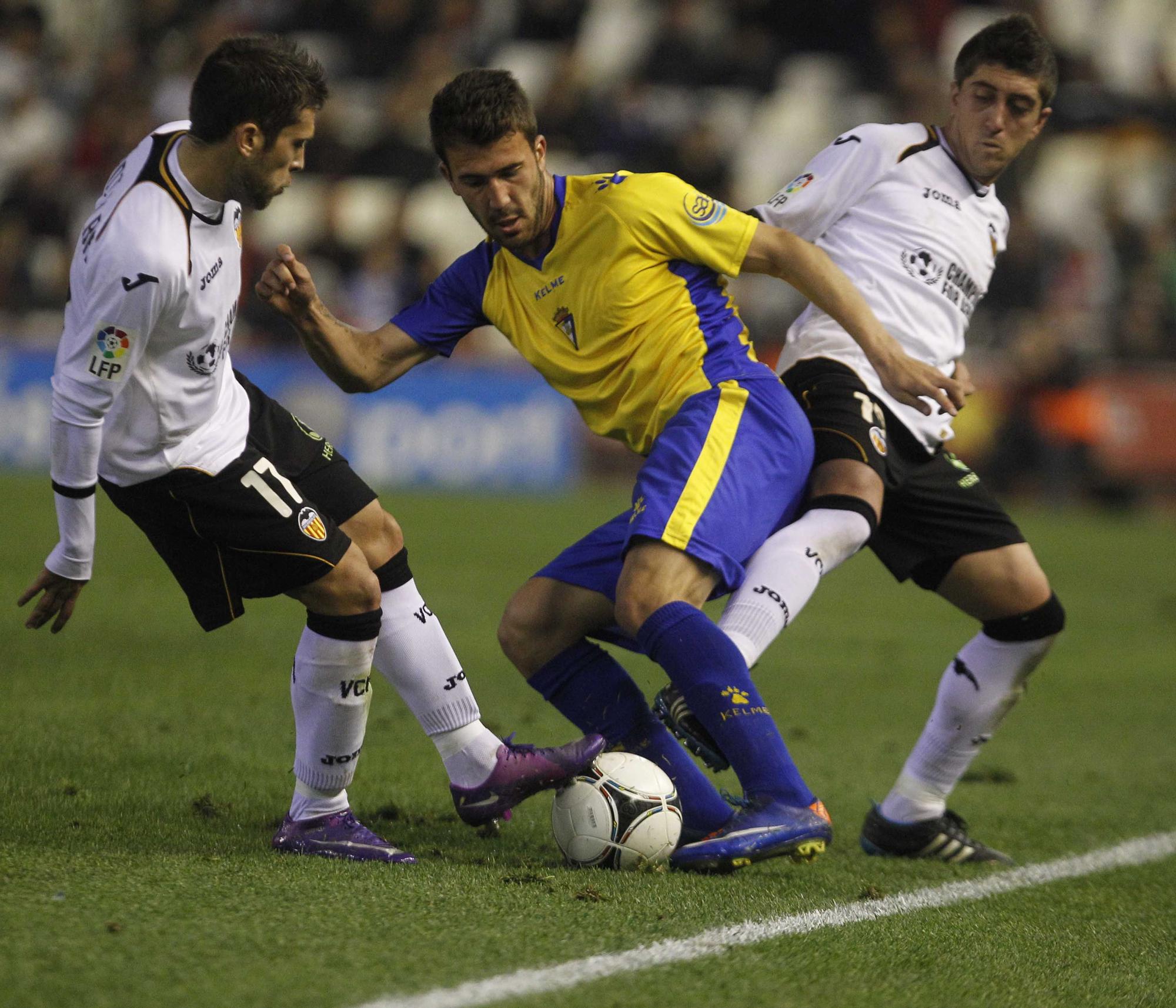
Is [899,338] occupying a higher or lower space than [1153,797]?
higher

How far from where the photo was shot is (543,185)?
4.26 m

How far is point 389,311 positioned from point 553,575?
10.8 metres

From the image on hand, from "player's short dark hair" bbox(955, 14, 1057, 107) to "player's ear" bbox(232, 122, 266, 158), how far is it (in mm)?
2279

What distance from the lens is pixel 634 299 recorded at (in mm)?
4184

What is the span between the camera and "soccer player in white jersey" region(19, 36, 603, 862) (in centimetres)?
355

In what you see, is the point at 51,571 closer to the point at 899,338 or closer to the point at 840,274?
the point at 840,274

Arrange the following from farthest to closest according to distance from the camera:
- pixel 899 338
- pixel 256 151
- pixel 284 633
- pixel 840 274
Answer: pixel 284 633 → pixel 899 338 → pixel 840 274 → pixel 256 151

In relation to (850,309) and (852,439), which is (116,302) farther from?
(852,439)

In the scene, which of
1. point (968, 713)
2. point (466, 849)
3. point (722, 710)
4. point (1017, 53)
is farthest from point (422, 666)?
point (1017, 53)

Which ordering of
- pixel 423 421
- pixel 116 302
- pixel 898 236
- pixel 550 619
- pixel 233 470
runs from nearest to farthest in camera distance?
pixel 116 302
pixel 233 470
pixel 550 619
pixel 898 236
pixel 423 421

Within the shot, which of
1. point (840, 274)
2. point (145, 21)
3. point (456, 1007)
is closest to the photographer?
point (456, 1007)

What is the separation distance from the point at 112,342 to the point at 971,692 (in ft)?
9.44

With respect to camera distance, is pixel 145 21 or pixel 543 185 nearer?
pixel 543 185

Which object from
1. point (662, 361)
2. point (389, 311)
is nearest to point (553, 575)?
point (662, 361)
